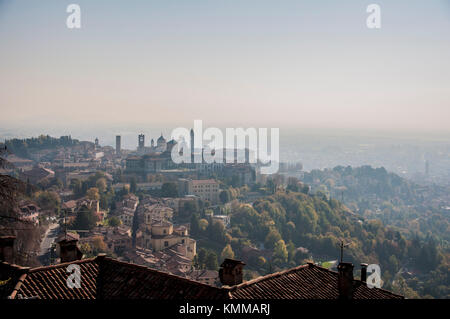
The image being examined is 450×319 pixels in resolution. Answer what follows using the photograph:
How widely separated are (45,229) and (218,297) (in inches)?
925

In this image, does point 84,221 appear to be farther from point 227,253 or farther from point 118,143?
point 118,143

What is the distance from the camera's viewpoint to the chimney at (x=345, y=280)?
16.4 feet

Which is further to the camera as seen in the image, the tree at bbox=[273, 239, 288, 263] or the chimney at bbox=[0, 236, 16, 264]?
the tree at bbox=[273, 239, 288, 263]

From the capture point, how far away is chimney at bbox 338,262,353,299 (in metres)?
5.00

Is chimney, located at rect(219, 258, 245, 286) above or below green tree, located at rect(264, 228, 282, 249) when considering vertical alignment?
above

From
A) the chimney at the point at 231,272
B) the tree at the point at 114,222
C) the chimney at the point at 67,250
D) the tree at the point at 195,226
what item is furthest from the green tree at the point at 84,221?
the chimney at the point at 231,272

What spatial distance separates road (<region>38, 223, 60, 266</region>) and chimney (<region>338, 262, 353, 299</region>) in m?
16.9

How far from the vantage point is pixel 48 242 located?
2322cm

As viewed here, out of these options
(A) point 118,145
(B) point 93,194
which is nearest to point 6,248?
(B) point 93,194

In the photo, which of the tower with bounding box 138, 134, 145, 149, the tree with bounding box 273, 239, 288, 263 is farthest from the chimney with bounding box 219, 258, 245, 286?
the tower with bounding box 138, 134, 145, 149

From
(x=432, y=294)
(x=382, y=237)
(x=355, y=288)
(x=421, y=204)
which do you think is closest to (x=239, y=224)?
(x=382, y=237)

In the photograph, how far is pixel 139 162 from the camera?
5084cm

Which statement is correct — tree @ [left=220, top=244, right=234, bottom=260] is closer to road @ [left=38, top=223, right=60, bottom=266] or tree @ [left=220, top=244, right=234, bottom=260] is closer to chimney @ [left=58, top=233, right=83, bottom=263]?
road @ [left=38, top=223, right=60, bottom=266]
